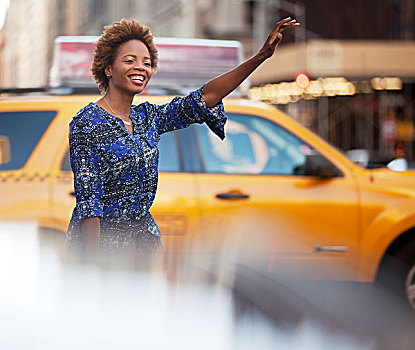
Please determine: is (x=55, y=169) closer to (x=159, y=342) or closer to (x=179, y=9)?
(x=159, y=342)

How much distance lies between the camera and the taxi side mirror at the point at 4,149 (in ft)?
17.3

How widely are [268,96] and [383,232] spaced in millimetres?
35859

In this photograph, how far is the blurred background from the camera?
3822cm

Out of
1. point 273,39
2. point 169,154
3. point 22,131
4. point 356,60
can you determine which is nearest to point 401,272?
point 169,154

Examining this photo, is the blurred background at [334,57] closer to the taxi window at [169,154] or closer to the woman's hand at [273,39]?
the taxi window at [169,154]

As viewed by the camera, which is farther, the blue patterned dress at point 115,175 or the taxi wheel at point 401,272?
the taxi wheel at point 401,272

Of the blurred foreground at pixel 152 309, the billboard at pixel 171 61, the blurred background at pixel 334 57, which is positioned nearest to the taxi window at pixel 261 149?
the billboard at pixel 171 61

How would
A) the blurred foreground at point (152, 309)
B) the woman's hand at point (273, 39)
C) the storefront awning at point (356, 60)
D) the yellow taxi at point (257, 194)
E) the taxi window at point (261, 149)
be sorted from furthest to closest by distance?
the storefront awning at point (356, 60), the taxi window at point (261, 149), the yellow taxi at point (257, 194), the woman's hand at point (273, 39), the blurred foreground at point (152, 309)

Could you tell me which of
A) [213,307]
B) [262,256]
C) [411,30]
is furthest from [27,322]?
[411,30]

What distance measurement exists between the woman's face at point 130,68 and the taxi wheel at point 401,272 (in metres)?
3.31

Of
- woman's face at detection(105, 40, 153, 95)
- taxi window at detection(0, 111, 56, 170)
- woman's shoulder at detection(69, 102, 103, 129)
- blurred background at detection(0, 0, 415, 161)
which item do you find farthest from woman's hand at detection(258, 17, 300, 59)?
blurred background at detection(0, 0, 415, 161)

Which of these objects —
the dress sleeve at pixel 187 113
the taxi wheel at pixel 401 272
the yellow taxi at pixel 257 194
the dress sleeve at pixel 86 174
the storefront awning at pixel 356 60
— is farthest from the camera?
the storefront awning at pixel 356 60

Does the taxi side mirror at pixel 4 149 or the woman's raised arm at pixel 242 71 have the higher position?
the woman's raised arm at pixel 242 71

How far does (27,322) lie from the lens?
1.46 m
